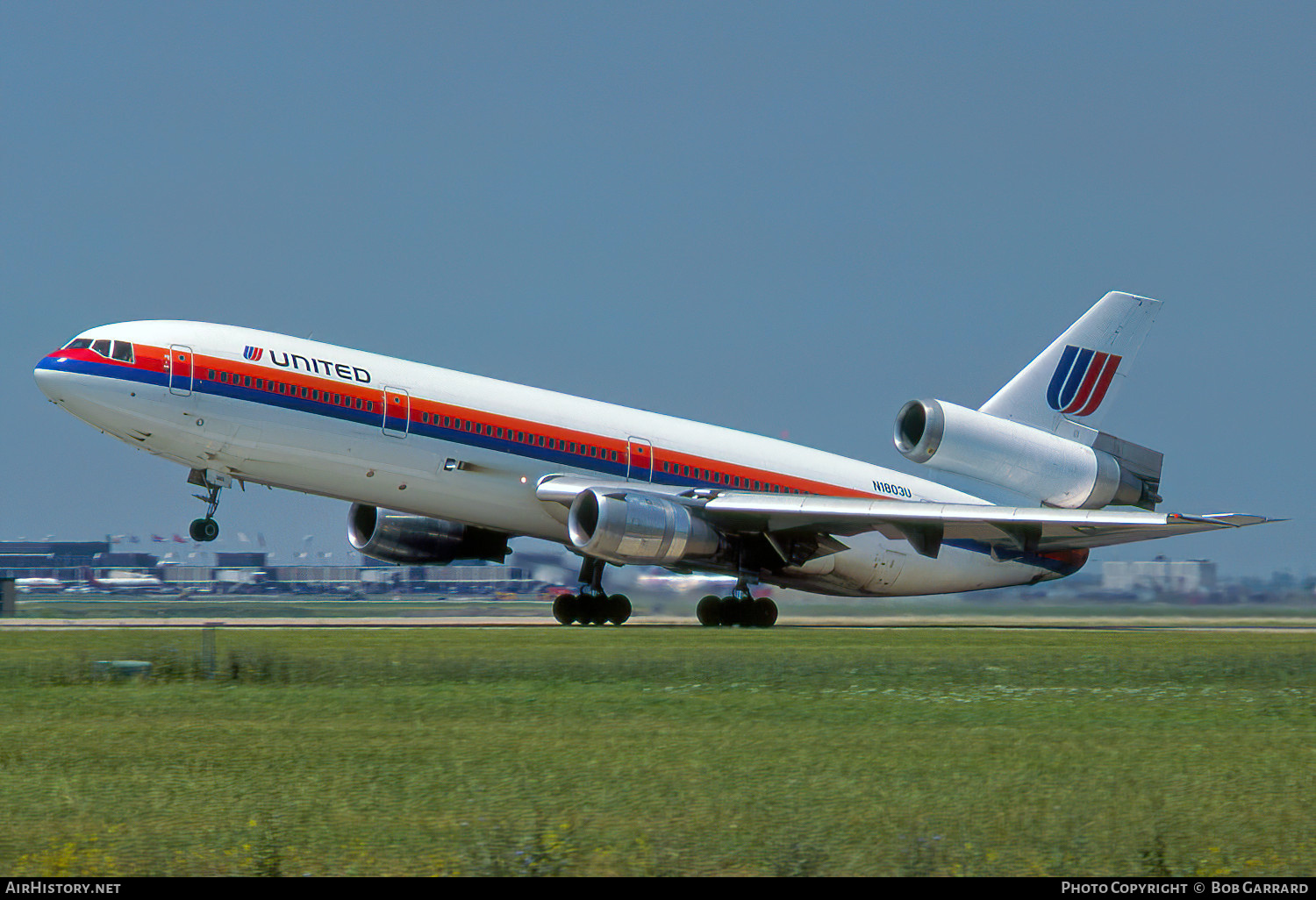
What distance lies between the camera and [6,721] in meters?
12.5

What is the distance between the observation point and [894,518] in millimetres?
30375

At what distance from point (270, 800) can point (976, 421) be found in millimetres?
29339

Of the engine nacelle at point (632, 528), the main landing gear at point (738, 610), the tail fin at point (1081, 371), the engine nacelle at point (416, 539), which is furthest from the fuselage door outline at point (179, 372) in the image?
the tail fin at point (1081, 371)

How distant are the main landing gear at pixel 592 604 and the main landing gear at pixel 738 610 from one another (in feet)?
6.26

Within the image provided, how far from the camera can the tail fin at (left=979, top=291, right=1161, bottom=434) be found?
3778 centimetres

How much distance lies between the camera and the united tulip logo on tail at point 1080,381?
37.9 metres

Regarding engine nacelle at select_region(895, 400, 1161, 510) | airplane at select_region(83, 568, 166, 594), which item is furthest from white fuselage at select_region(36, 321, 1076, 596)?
airplane at select_region(83, 568, 166, 594)

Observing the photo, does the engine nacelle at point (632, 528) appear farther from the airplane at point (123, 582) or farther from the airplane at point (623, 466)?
the airplane at point (123, 582)

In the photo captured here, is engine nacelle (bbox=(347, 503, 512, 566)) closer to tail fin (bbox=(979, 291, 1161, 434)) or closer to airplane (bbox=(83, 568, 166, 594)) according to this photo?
tail fin (bbox=(979, 291, 1161, 434))

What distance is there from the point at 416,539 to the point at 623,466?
5.95 metres

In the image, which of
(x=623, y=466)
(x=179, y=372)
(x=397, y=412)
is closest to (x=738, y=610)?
(x=623, y=466)
